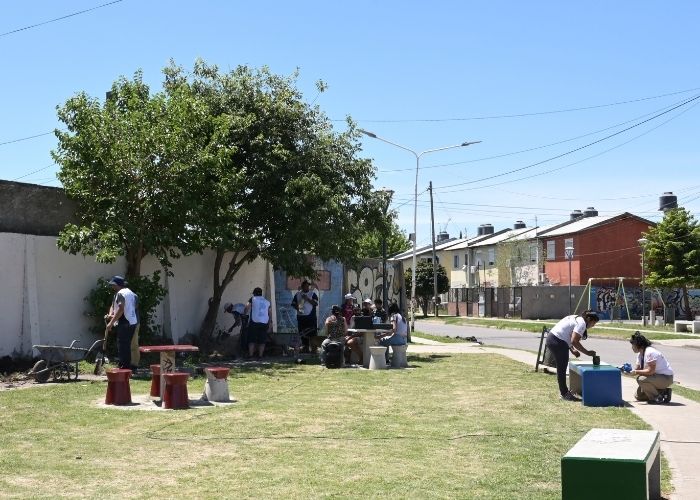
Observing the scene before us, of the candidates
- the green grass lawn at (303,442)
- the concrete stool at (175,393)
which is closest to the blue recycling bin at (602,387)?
the green grass lawn at (303,442)

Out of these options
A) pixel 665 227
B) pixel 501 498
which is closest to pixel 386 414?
pixel 501 498

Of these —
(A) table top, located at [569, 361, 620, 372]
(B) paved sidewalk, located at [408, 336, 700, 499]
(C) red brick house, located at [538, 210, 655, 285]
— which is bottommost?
(B) paved sidewalk, located at [408, 336, 700, 499]

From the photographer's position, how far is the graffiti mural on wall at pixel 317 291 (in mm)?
26844

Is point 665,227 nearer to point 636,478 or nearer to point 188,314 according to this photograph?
point 188,314

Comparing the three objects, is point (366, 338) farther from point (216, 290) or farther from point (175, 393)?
point (175, 393)

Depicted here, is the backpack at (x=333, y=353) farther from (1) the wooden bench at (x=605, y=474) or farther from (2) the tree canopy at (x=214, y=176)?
(1) the wooden bench at (x=605, y=474)

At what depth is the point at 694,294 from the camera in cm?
6081

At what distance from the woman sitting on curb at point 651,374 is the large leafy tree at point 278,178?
8.84 m

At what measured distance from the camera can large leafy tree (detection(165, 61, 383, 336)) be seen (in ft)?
67.8

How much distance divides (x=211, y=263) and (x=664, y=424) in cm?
1466

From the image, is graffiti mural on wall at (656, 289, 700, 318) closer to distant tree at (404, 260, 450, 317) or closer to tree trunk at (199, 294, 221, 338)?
distant tree at (404, 260, 450, 317)

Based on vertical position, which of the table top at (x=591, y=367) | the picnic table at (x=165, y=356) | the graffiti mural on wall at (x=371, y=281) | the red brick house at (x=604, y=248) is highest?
the red brick house at (x=604, y=248)

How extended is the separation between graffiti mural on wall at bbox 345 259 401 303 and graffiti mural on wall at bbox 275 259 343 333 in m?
0.93

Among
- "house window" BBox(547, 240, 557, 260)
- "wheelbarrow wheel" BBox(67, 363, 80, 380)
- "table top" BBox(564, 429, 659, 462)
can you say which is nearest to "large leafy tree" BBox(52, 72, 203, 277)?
"wheelbarrow wheel" BBox(67, 363, 80, 380)
